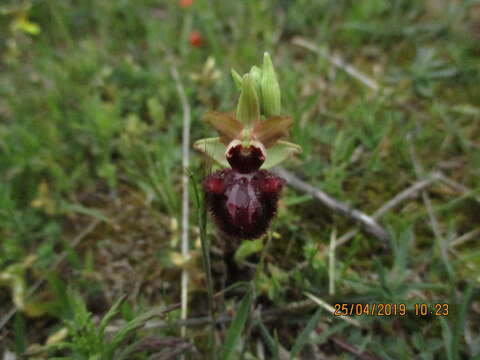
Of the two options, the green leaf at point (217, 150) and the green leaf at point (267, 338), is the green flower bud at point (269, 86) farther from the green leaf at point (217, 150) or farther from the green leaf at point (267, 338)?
the green leaf at point (267, 338)

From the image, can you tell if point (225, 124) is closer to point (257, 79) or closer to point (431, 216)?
point (257, 79)

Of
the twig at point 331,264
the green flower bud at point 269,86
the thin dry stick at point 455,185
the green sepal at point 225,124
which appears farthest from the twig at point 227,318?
the thin dry stick at point 455,185

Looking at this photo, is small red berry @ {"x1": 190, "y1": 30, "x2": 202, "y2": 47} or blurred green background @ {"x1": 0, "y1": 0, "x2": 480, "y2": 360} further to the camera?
small red berry @ {"x1": 190, "y1": 30, "x2": 202, "y2": 47}

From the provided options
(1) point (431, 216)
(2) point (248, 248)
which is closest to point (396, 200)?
(1) point (431, 216)

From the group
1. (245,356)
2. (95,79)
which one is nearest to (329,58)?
(95,79)

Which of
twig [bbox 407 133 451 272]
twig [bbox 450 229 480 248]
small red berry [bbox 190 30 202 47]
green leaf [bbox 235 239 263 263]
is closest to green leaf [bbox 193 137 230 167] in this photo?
green leaf [bbox 235 239 263 263]

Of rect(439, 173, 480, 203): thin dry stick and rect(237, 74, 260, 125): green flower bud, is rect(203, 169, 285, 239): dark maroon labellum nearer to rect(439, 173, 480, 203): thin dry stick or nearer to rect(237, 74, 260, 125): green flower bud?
rect(237, 74, 260, 125): green flower bud

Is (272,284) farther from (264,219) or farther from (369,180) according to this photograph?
(369,180)
